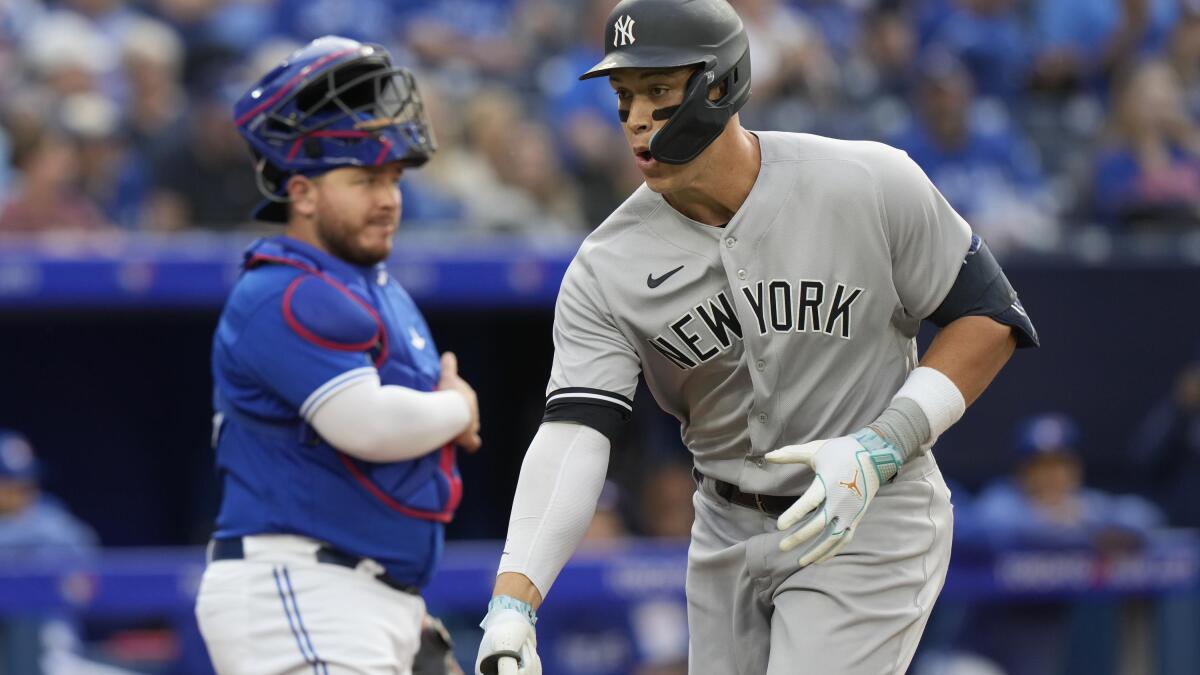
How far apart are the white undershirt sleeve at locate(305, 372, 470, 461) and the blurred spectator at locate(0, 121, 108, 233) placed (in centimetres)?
333

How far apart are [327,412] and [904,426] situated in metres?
1.33

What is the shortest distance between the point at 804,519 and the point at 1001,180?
6501 mm

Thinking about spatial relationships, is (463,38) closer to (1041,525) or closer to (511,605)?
(1041,525)

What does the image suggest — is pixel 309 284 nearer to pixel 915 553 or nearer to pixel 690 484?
pixel 915 553

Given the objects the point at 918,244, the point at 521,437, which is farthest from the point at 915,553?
the point at 521,437

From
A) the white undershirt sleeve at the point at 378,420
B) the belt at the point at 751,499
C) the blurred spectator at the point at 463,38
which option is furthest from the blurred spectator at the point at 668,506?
the belt at the point at 751,499

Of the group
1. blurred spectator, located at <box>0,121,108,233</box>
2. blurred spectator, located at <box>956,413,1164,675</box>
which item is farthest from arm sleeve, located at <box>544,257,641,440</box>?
blurred spectator, located at <box>0,121,108,233</box>

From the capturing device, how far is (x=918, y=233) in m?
3.37

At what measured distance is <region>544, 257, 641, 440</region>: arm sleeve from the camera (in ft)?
11.1

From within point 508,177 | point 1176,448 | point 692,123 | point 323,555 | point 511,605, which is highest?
point 692,123

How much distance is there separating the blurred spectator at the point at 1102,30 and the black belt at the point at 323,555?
Result: 784 cm

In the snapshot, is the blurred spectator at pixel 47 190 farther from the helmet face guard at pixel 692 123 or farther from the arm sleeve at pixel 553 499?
the helmet face guard at pixel 692 123

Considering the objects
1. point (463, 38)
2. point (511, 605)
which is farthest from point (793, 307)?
point (463, 38)

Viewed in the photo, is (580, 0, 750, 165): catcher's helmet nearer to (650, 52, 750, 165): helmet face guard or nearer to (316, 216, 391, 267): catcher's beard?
(650, 52, 750, 165): helmet face guard
